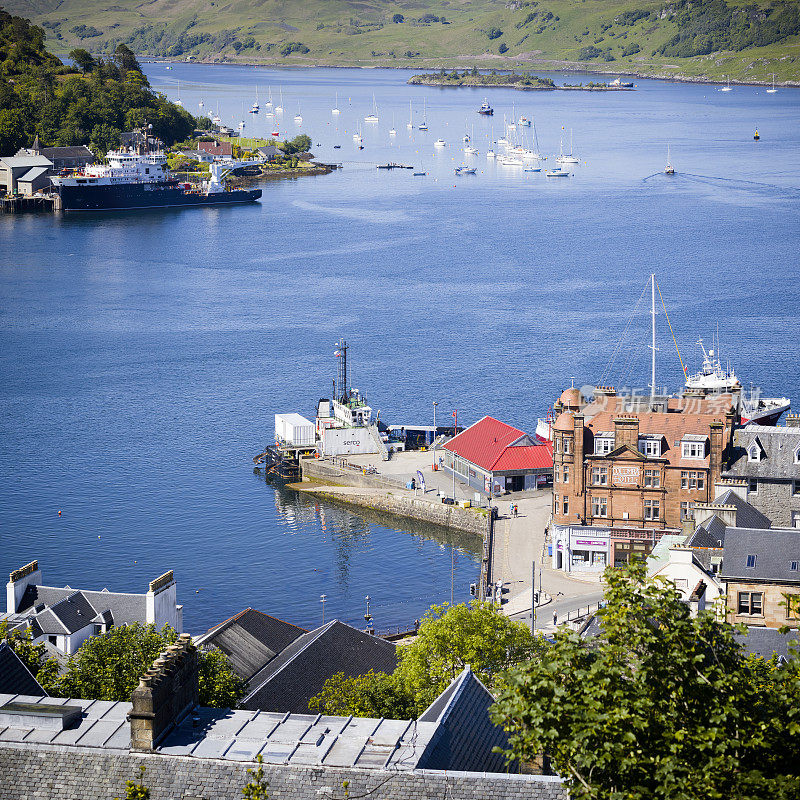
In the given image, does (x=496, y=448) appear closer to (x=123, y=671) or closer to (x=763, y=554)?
(x=763, y=554)

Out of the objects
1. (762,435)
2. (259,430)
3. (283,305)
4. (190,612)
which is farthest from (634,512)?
(283,305)

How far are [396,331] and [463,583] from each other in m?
55.5

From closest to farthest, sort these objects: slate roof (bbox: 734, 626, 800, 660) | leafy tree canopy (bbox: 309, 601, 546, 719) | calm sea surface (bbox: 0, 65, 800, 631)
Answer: leafy tree canopy (bbox: 309, 601, 546, 719) < slate roof (bbox: 734, 626, 800, 660) < calm sea surface (bbox: 0, 65, 800, 631)

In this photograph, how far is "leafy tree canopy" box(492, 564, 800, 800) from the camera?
68.9 feet

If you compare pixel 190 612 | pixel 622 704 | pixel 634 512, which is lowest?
pixel 190 612

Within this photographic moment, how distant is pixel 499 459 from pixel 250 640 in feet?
91.6

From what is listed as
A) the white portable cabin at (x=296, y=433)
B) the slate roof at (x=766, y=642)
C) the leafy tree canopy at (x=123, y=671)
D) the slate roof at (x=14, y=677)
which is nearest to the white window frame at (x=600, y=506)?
the slate roof at (x=766, y=642)

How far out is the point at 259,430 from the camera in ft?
282

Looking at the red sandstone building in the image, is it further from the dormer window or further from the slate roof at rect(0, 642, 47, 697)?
the slate roof at rect(0, 642, 47, 697)

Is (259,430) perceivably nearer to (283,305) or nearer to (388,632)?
(388,632)

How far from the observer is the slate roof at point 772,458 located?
54.5 meters

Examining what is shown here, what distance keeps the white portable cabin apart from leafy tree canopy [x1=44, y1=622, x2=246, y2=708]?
140ft

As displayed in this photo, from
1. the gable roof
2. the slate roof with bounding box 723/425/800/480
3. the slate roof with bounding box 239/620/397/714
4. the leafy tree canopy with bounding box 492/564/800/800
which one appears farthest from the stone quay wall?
the leafy tree canopy with bounding box 492/564/800/800

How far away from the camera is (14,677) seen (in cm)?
3116
